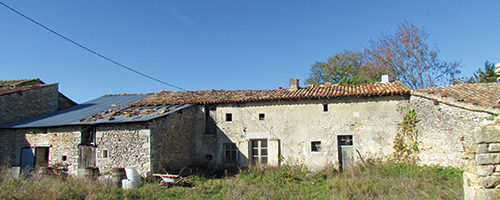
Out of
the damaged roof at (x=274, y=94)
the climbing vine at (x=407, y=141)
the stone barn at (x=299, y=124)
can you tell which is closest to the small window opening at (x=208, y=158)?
the stone barn at (x=299, y=124)

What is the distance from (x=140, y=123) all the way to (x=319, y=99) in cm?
733

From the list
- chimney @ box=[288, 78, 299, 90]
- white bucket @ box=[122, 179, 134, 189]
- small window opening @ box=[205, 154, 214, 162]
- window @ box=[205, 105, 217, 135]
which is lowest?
white bucket @ box=[122, 179, 134, 189]

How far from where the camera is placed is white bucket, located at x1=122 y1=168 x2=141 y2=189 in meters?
9.53

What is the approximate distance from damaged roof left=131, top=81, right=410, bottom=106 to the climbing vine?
1.09m

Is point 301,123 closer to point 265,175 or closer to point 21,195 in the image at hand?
point 265,175

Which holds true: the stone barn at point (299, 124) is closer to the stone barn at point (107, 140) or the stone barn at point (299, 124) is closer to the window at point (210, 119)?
the window at point (210, 119)

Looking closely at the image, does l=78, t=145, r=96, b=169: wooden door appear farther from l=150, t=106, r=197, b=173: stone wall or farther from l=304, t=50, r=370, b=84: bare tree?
l=304, t=50, r=370, b=84: bare tree

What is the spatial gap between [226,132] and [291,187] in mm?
5135

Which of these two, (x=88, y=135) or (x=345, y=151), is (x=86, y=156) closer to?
(x=88, y=135)

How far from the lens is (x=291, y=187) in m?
9.15

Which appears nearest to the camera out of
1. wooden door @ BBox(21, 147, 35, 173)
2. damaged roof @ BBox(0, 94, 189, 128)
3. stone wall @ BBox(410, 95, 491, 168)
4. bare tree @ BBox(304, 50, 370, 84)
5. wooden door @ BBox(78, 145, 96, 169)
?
stone wall @ BBox(410, 95, 491, 168)

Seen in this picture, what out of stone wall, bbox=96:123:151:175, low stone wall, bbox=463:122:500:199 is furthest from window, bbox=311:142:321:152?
low stone wall, bbox=463:122:500:199

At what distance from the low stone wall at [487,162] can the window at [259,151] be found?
8.45 meters

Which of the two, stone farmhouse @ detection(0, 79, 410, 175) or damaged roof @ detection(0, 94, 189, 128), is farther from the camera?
damaged roof @ detection(0, 94, 189, 128)
